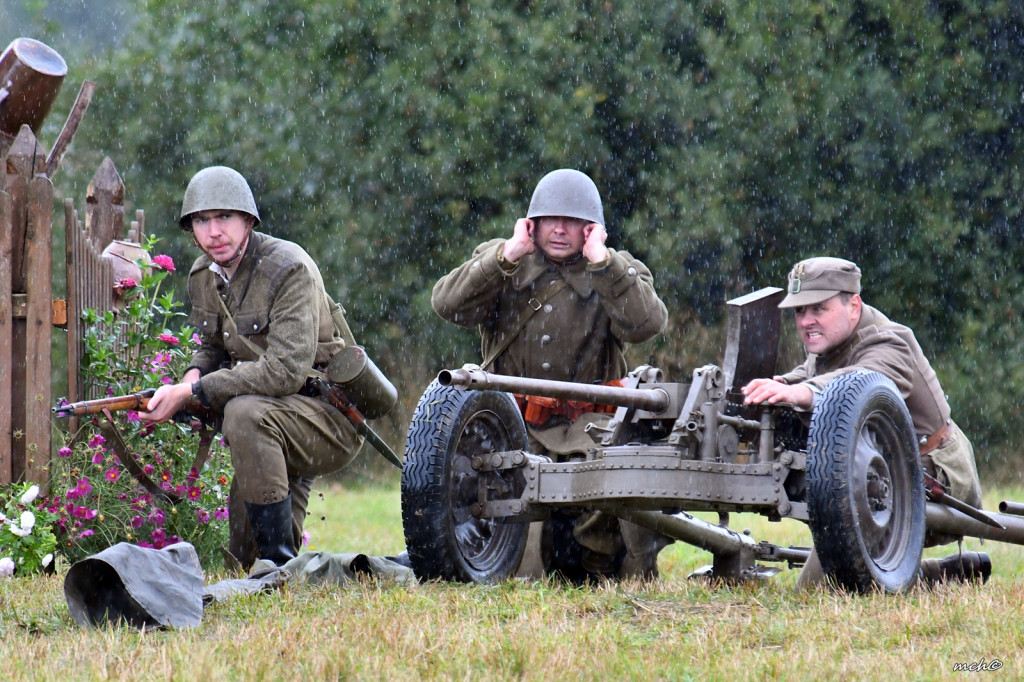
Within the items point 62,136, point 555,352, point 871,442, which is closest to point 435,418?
point 555,352

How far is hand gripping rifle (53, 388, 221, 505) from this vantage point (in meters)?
6.61

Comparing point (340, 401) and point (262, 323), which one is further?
point (340, 401)

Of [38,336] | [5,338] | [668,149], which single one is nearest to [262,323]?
[38,336]

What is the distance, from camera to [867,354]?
6348 mm

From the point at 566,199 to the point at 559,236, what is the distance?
0.67 ft

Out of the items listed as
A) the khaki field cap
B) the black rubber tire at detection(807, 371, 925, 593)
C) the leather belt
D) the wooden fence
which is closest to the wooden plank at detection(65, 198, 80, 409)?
the wooden fence

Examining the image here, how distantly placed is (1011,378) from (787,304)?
11.0 m

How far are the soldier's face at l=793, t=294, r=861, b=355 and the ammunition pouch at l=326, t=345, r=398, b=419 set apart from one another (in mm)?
2057

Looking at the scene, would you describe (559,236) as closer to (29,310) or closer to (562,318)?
(562,318)

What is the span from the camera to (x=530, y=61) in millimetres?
17422

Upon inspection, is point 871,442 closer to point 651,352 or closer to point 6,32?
point 651,352

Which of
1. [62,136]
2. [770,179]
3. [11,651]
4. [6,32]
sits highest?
[6,32]

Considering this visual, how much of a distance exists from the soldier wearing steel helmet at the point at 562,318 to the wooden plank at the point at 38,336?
1.97 metres

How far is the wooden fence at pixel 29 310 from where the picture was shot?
703cm
